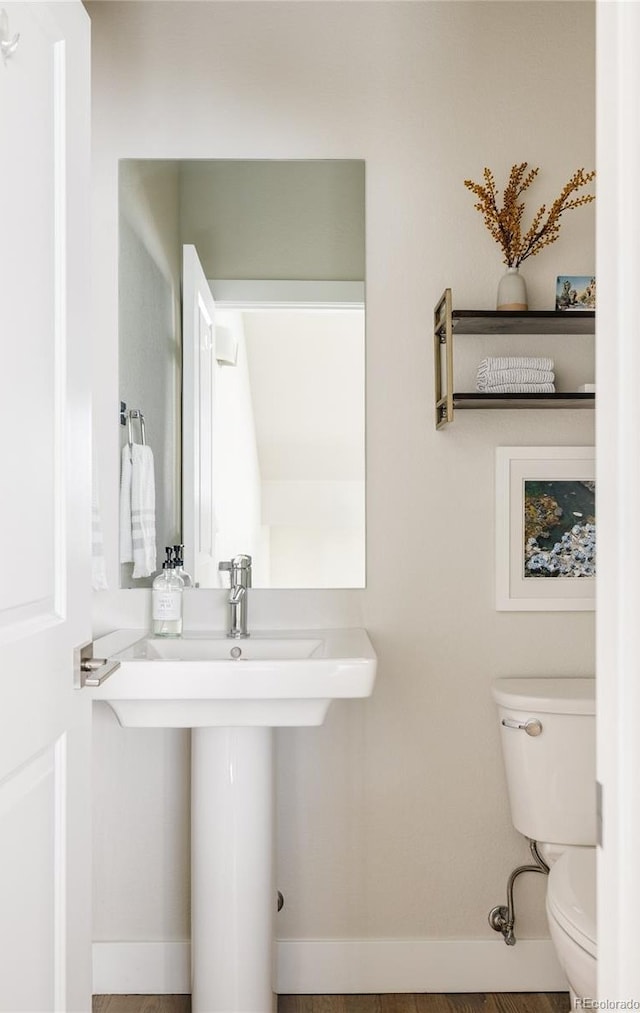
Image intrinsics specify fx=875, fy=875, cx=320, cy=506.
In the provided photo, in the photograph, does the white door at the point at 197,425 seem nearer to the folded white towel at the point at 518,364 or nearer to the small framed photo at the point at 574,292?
the folded white towel at the point at 518,364

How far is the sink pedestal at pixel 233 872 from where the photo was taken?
6.45 ft

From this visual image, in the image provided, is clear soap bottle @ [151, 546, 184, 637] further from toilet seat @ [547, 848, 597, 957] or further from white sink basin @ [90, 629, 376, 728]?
toilet seat @ [547, 848, 597, 957]

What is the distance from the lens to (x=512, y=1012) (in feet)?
7.11

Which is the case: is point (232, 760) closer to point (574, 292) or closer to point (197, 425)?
point (197, 425)

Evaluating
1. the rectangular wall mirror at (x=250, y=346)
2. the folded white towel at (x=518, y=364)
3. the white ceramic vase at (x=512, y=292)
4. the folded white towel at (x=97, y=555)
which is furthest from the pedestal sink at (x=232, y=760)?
the white ceramic vase at (x=512, y=292)

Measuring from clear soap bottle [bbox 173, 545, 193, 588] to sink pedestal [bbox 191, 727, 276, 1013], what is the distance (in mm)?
464

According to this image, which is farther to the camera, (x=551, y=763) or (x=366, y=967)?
(x=366, y=967)

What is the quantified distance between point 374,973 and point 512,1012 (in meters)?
0.35

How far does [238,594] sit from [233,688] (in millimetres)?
495

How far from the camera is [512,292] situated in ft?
7.28

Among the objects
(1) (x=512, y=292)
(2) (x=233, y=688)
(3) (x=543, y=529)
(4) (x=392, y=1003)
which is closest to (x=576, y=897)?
(2) (x=233, y=688)

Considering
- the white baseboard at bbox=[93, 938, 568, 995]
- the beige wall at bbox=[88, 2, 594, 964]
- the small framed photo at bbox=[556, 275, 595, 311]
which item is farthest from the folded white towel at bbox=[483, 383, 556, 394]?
the white baseboard at bbox=[93, 938, 568, 995]

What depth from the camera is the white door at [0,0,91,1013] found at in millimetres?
1092

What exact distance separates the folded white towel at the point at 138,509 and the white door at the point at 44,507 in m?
0.84
